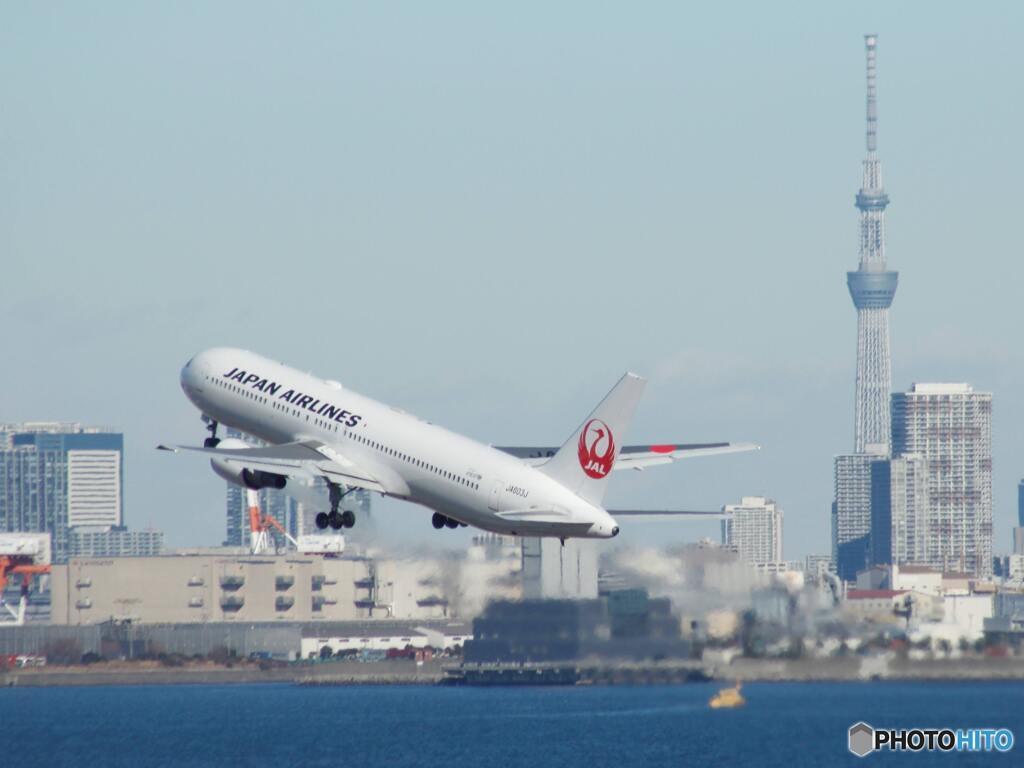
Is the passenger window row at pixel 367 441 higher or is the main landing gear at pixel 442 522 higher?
the passenger window row at pixel 367 441

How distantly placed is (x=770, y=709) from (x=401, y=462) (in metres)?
62.2

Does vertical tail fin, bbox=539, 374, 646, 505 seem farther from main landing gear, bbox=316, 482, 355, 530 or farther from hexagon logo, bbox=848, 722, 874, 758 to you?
hexagon logo, bbox=848, 722, 874, 758

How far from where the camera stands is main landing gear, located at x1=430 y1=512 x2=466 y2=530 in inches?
3546

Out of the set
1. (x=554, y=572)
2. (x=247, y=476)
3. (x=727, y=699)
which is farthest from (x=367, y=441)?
(x=727, y=699)

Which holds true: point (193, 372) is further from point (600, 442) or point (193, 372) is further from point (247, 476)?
point (600, 442)

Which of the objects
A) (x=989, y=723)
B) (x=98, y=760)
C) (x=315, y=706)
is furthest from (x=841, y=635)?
(x=315, y=706)

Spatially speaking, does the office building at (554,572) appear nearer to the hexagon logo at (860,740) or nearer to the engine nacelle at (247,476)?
the hexagon logo at (860,740)

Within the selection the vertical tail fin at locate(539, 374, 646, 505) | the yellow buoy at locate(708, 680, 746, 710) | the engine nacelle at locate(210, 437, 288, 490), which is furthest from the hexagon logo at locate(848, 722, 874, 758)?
the vertical tail fin at locate(539, 374, 646, 505)

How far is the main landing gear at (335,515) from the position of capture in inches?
3541

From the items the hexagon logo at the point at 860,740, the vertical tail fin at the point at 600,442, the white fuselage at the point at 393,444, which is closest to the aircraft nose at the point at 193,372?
the white fuselage at the point at 393,444

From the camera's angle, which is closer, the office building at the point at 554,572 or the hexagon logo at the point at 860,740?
the office building at the point at 554,572

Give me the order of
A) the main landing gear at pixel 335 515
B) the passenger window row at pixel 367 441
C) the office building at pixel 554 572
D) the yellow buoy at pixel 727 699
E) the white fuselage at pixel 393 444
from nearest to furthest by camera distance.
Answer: the white fuselage at pixel 393 444 → the passenger window row at pixel 367 441 → the main landing gear at pixel 335 515 → the office building at pixel 554 572 → the yellow buoy at pixel 727 699

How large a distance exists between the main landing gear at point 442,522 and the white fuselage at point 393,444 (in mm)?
1511

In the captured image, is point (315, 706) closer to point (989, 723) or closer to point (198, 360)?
point (989, 723)
